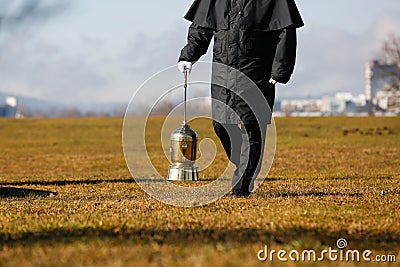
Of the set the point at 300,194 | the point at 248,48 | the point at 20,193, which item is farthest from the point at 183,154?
the point at 20,193

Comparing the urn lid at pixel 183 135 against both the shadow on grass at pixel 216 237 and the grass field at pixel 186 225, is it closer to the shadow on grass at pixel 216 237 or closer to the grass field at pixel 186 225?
the grass field at pixel 186 225

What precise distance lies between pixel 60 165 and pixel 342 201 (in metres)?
15.5

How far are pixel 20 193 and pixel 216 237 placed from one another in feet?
20.6

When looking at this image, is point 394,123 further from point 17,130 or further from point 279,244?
point 279,244

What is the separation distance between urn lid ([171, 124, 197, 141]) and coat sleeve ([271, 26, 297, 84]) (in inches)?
48.3

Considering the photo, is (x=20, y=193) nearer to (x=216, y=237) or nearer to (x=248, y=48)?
(x=248, y=48)

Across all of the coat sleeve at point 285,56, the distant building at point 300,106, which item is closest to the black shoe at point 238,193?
the coat sleeve at point 285,56

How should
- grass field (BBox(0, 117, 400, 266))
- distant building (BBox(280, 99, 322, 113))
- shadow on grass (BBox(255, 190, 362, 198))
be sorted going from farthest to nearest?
distant building (BBox(280, 99, 322, 113)) → shadow on grass (BBox(255, 190, 362, 198)) → grass field (BBox(0, 117, 400, 266))

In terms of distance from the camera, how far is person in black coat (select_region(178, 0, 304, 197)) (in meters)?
8.69

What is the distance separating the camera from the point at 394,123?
49.1 meters

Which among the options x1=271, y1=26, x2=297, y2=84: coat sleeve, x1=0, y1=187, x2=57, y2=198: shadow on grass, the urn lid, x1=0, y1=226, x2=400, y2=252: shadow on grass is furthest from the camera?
x1=0, y1=187, x2=57, y2=198: shadow on grass

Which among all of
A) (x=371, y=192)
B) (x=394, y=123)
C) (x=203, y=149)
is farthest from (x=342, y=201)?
(x=394, y=123)

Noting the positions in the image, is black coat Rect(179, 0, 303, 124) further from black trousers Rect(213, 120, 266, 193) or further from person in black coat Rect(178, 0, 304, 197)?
black trousers Rect(213, 120, 266, 193)

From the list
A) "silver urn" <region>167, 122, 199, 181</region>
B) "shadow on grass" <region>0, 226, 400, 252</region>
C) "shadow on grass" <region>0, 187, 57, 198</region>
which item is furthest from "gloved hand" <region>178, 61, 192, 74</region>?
"shadow on grass" <region>0, 226, 400, 252</region>
